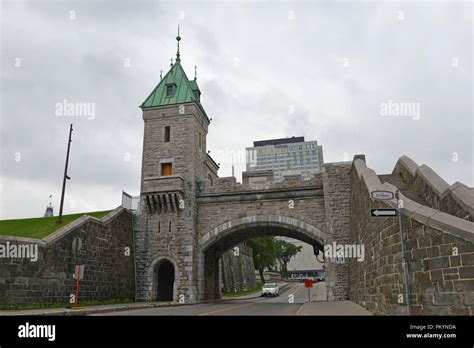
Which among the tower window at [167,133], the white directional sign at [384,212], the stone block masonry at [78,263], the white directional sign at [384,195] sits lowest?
the stone block masonry at [78,263]

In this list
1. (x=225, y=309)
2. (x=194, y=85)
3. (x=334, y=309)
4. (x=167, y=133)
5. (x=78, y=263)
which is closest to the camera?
(x=334, y=309)

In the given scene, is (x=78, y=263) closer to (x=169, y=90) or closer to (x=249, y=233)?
(x=249, y=233)

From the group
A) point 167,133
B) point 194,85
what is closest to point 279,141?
point 194,85

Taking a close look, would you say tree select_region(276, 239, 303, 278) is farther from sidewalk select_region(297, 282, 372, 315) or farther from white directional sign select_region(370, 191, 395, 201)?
white directional sign select_region(370, 191, 395, 201)

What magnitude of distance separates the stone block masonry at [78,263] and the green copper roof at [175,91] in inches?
316

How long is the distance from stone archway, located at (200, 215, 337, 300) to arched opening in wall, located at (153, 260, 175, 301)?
8.87 ft

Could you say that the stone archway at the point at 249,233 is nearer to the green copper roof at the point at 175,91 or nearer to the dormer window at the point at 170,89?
the green copper roof at the point at 175,91

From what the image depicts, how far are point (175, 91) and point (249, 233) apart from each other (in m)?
11.4

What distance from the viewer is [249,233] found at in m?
26.3

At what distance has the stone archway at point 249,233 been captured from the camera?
→ 22.5 meters

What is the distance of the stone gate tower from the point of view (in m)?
23.7

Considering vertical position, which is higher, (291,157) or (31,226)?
(291,157)

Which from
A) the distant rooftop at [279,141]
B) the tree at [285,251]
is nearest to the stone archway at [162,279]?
the tree at [285,251]
